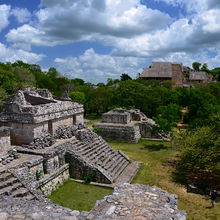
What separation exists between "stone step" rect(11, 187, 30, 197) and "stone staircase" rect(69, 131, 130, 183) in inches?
148

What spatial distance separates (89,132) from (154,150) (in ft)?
18.8

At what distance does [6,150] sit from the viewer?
1034 centimetres

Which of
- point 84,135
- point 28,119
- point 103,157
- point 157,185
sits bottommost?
point 157,185

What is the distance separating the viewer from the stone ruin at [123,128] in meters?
19.4

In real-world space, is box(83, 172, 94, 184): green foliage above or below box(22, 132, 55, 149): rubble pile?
below

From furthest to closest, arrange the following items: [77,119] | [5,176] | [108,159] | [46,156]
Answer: [77,119] < [108,159] < [46,156] < [5,176]

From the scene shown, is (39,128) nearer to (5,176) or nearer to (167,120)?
(5,176)

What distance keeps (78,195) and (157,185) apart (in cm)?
407

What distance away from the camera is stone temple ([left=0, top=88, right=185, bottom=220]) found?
836 centimetres

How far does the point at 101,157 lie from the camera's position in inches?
525

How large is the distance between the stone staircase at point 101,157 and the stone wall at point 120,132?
4.64 meters

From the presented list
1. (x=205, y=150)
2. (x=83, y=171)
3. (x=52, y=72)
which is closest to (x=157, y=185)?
(x=205, y=150)

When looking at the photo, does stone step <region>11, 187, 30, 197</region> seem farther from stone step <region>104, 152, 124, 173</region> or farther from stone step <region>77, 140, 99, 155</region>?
stone step <region>104, 152, 124, 173</region>

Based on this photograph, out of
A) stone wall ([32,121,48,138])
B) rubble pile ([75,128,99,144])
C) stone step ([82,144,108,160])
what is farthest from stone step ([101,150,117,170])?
stone wall ([32,121,48,138])
